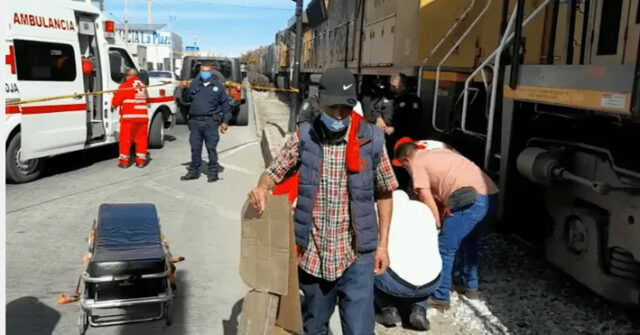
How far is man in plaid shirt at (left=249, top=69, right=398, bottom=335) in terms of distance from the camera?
9.89ft

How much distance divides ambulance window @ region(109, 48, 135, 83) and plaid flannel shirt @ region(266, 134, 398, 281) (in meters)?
8.39

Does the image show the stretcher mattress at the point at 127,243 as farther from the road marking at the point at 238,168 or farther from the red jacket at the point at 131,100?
the red jacket at the point at 131,100

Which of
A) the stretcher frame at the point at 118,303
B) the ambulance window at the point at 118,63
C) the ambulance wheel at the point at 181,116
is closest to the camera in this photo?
the stretcher frame at the point at 118,303

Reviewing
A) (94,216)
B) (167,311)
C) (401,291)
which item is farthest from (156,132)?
(401,291)

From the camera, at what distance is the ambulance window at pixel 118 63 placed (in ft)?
35.1

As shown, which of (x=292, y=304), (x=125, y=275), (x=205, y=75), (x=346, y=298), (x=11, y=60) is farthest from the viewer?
(x=205, y=75)

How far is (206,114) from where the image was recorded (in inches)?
361

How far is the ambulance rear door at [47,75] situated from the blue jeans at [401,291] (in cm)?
624

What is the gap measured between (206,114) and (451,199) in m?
5.59

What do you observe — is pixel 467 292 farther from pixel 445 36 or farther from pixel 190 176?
pixel 190 176

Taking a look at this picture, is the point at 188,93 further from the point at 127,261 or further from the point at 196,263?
the point at 127,261

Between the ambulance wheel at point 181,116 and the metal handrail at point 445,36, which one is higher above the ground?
the metal handrail at point 445,36

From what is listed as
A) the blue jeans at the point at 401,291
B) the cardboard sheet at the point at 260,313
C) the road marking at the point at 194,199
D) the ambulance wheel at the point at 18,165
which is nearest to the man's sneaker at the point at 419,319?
the blue jeans at the point at 401,291

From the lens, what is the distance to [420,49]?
775cm
